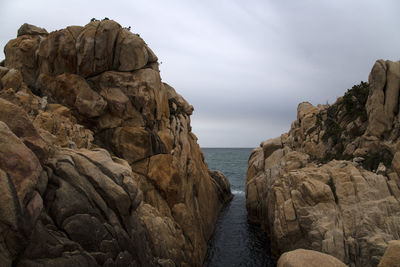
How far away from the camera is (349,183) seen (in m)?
19.0

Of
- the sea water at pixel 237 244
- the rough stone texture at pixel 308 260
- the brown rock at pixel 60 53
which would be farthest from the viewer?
the sea water at pixel 237 244

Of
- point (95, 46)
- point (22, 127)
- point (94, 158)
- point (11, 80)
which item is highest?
point (95, 46)

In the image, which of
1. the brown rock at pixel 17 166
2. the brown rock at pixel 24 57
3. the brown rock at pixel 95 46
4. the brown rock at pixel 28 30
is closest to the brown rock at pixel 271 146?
the brown rock at pixel 95 46

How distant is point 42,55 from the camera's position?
20.3 m

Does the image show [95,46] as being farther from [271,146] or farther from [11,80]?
[271,146]

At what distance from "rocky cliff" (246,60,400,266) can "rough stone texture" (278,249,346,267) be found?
6271 mm

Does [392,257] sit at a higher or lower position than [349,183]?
lower

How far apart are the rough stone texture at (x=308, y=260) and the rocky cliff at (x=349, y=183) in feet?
20.6

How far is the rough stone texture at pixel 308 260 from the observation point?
35.9 ft

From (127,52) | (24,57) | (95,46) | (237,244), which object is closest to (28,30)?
(24,57)

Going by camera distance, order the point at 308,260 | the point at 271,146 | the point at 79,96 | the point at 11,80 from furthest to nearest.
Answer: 1. the point at 271,146
2. the point at 79,96
3. the point at 11,80
4. the point at 308,260

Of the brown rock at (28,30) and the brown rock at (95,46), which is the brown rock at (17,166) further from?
the brown rock at (28,30)

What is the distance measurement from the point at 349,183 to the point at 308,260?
10462 mm

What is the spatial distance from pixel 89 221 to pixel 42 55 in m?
17.4
